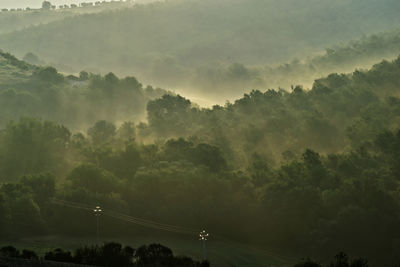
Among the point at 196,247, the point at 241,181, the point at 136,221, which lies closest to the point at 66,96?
the point at 241,181

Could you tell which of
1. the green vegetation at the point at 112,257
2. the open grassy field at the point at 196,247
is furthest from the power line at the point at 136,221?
the green vegetation at the point at 112,257

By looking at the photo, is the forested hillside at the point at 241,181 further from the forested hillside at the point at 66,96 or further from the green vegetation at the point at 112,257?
the forested hillside at the point at 66,96

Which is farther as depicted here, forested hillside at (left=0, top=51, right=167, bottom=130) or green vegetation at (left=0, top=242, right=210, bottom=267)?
forested hillside at (left=0, top=51, right=167, bottom=130)

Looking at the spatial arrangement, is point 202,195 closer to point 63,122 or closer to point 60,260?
point 60,260

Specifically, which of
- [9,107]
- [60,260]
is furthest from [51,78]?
[60,260]

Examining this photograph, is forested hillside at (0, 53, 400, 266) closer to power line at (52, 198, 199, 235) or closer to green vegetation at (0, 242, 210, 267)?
power line at (52, 198, 199, 235)

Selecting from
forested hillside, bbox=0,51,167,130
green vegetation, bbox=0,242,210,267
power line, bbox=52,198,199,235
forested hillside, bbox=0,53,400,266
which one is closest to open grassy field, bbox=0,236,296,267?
power line, bbox=52,198,199,235

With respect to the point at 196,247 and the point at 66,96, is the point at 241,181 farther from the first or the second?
the point at 66,96

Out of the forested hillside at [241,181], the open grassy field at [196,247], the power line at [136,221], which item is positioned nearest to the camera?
the open grassy field at [196,247]
